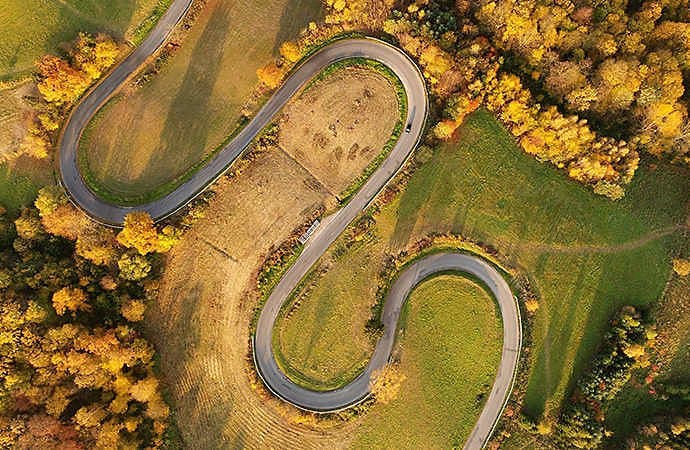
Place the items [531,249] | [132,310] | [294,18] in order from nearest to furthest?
[132,310] < [531,249] < [294,18]

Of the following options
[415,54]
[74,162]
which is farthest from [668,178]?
[74,162]

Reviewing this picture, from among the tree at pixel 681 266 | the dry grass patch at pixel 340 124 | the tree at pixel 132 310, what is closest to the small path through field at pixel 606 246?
the tree at pixel 681 266

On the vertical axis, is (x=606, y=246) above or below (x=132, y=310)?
above

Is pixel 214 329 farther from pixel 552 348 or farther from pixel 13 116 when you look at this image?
pixel 552 348

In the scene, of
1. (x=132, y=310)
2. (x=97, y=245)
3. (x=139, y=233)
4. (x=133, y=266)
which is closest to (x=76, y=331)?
(x=132, y=310)

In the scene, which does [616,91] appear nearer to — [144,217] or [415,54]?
[415,54]

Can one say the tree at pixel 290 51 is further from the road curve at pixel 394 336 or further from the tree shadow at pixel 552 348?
the tree shadow at pixel 552 348
